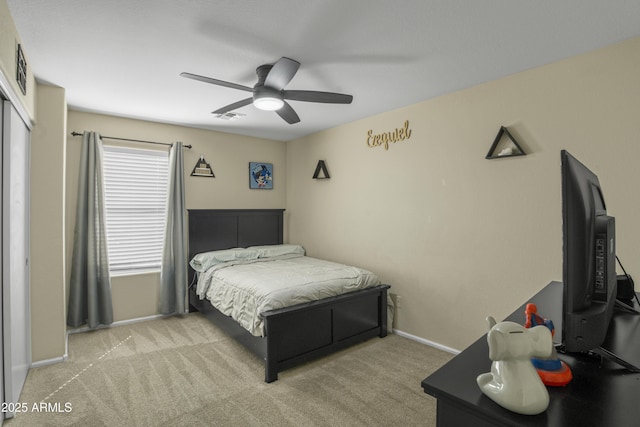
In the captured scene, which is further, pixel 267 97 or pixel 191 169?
pixel 191 169

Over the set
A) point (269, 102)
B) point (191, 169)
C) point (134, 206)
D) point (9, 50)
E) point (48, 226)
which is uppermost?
point (9, 50)

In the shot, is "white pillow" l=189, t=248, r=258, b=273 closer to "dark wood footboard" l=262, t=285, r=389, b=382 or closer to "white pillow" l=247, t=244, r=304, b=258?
"white pillow" l=247, t=244, r=304, b=258

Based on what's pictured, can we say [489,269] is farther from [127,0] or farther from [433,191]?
[127,0]

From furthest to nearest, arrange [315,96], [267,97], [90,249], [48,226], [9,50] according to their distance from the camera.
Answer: [90,249] < [48,226] < [315,96] < [267,97] < [9,50]

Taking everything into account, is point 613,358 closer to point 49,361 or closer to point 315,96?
point 315,96

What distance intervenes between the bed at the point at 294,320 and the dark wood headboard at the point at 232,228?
1 cm

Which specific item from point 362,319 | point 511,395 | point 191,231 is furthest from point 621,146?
point 191,231

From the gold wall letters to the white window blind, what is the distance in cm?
254

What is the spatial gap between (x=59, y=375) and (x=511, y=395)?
130 inches

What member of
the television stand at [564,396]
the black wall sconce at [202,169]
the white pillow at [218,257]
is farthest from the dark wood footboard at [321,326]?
the black wall sconce at [202,169]

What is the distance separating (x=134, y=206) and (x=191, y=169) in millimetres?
818

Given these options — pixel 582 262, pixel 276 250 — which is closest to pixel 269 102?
pixel 582 262

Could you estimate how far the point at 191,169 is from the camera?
4293 mm

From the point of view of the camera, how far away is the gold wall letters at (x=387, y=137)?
11.2 ft
